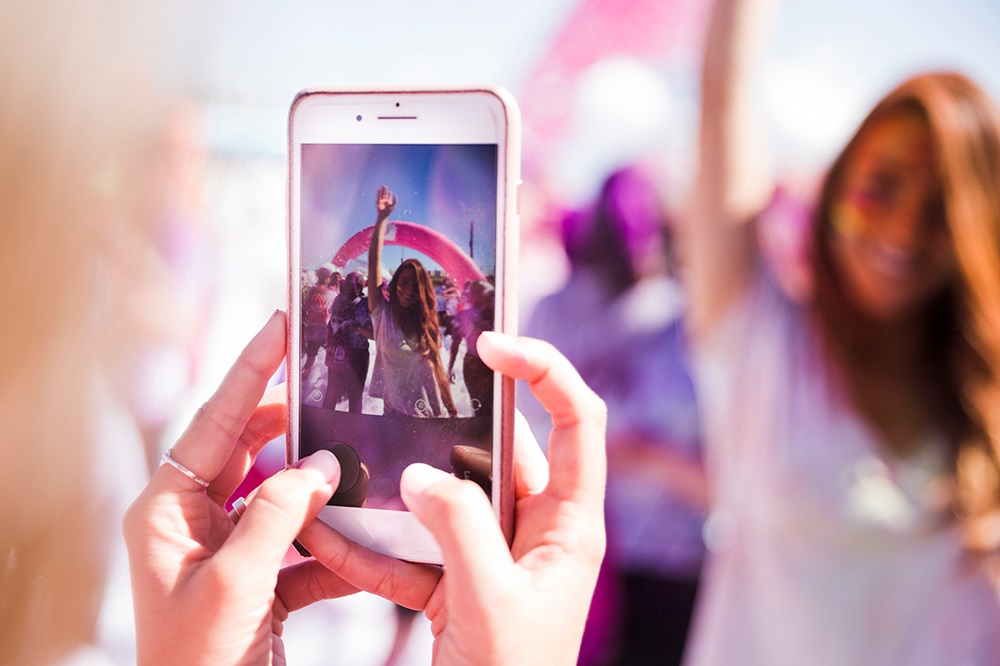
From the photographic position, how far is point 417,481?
1.06 ft

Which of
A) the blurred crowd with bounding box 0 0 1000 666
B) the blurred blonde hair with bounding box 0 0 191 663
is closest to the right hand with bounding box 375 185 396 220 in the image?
the blurred crowd with bounding box 0 0 1000 666

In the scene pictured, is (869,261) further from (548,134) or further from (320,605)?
(320,605)

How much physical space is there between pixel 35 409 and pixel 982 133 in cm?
109

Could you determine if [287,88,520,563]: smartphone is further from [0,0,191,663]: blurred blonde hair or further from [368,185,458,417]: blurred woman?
[0,0,191,663]: blurred blonde hair

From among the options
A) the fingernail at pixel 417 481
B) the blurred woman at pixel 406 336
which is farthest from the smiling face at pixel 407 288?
the fingernail at pixel 417 481

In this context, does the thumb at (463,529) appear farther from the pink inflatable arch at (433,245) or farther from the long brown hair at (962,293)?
the long brown hair at (962,293)

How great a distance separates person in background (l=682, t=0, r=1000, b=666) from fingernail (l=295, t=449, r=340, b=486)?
413 mm

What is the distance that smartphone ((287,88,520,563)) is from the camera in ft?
1.24

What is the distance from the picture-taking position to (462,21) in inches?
24.7

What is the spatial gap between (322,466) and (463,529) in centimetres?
13

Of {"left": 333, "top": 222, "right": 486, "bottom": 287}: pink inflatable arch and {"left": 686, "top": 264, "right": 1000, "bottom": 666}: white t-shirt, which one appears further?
{"left": 686, "top": 264, "right": 1000, "bottom": 666}: white t-shirt

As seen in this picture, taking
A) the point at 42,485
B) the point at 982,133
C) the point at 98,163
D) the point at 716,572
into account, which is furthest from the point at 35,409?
the point at 982,133

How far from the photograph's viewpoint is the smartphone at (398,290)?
0.38m

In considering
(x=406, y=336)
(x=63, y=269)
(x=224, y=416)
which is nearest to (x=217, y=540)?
(x=224, y=416)
